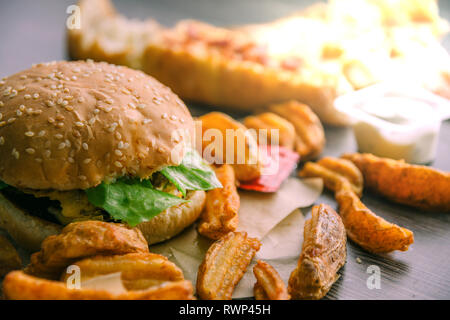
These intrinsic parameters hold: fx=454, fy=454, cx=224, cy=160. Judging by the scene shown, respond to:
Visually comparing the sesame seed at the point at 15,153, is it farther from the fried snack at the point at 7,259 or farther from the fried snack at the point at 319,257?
the fried snack at the point at 319,257

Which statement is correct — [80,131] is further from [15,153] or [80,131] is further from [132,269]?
[132,269]

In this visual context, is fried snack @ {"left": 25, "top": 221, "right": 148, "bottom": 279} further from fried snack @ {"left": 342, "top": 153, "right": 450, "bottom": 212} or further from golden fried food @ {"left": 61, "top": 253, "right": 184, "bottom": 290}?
fried snack @ {"left": 342, "top": 153, "right": 450, "bottom": 212}

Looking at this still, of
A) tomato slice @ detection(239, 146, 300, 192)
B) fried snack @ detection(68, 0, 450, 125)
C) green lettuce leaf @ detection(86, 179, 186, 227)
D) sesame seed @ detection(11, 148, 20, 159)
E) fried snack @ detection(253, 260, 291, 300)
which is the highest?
fried snack @ detection(68, 0, 450, 125)

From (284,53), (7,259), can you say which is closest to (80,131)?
(7,259)

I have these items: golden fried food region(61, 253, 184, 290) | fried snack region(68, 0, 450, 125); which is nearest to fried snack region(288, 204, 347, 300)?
golden fried food region(61, 253, 184, 290)

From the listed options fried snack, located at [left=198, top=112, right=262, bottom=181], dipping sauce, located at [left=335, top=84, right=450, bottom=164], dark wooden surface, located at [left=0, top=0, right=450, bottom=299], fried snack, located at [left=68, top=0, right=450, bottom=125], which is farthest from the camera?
fried snack, located at [left=68, top=0, right=450, bottom=125]

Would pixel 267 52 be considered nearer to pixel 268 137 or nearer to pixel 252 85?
pixel 252 85
